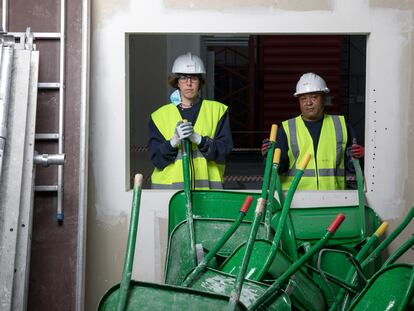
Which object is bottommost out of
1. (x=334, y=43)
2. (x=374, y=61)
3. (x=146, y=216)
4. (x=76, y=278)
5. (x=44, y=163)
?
(x=76, y=278)

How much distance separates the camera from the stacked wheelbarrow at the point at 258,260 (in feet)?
8.83

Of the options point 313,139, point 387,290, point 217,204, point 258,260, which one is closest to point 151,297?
point 258,260

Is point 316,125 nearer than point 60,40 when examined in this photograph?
No

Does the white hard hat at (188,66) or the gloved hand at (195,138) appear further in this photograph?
the white hard hat at (188,66)

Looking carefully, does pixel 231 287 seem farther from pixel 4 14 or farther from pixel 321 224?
pixel 4 14

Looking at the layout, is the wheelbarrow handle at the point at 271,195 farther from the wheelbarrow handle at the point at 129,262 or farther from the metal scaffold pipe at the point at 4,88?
the metal scaffold pipe at the point at 4,88

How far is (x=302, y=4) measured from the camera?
463 centimetres

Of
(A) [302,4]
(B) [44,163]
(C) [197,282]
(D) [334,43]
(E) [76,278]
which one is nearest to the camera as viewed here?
(C) [197,282]

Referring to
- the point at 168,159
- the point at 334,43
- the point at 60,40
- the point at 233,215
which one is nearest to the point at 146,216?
the point at 168,159

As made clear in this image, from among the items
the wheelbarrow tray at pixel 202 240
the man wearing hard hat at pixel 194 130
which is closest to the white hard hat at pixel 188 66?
the man wearing hard hat at pixel 194 130

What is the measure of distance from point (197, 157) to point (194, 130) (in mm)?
164

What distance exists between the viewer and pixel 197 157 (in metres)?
4.64

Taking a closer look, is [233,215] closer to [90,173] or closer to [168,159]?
[168,159]

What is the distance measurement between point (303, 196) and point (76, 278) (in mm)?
1429
